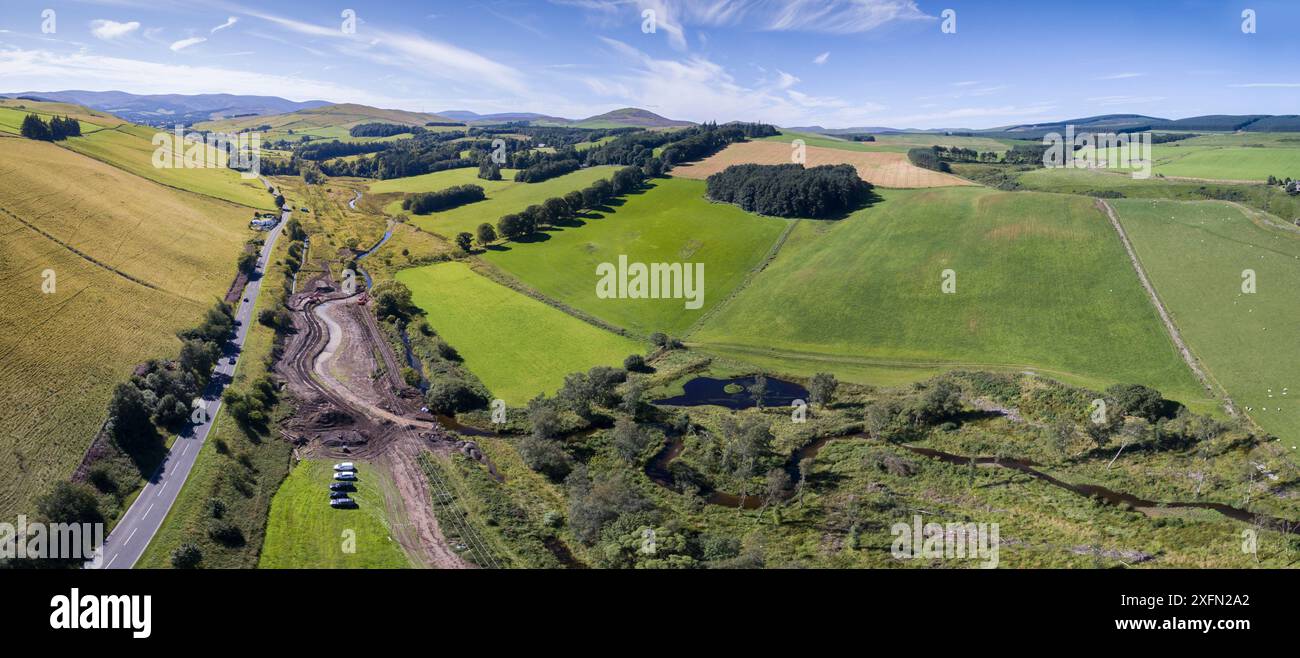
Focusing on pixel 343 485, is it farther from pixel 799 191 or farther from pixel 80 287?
pixel 799 191

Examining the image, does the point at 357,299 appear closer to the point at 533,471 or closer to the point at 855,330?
the point at 533,471

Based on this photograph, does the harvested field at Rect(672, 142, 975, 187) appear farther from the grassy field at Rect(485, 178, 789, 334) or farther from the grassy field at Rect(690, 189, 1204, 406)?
the grassy field at Rect(485, 178, 789, 334)

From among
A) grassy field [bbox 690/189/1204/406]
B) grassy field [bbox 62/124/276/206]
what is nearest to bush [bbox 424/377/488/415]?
grassy field [bbox 690/189/1204/406]

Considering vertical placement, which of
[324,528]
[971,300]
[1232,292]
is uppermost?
[1232,292]

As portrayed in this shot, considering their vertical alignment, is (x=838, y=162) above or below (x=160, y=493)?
above

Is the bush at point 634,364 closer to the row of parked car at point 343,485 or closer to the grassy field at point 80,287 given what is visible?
the row of parked car at point 343,485

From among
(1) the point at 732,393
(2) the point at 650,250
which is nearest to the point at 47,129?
(2) the point at 650,250
